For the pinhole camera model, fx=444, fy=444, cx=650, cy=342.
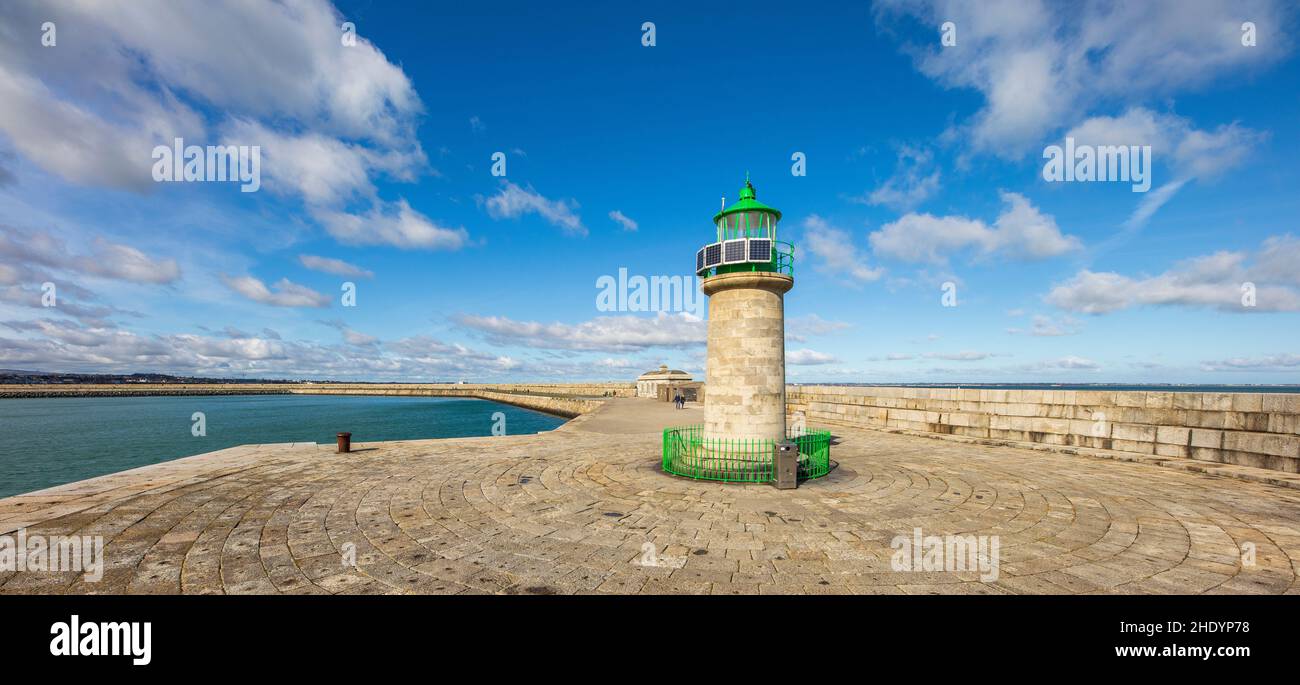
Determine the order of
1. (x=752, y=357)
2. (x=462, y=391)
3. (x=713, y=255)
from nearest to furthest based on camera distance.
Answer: (x=752, y=357), (x=713, y=255), (x=462, y=391)

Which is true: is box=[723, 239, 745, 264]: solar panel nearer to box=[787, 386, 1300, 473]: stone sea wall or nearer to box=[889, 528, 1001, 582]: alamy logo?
box=[889, 528, 1001, 582]: alamy logo

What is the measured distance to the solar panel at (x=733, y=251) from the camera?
396 inches

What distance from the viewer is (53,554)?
17.0 feet

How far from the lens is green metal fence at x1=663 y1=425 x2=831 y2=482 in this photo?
969 cm

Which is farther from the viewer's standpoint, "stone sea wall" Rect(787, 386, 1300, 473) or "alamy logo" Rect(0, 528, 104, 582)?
"stone sea wall" Rect(787, 386, 1300, 473)

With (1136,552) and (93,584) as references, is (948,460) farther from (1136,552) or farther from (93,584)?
(93,584)

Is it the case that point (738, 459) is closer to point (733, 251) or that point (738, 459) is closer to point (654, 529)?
point (654, 529)

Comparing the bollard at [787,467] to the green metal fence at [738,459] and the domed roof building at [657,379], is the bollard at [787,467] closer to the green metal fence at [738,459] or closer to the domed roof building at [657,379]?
the green metal fence at [738,459]

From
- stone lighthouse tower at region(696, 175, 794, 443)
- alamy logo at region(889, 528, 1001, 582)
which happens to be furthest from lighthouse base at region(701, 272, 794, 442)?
alamy logo at region(889, 528, 1001, 582)

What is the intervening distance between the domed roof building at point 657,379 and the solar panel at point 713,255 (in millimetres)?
30778

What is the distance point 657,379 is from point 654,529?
36.8 metres
